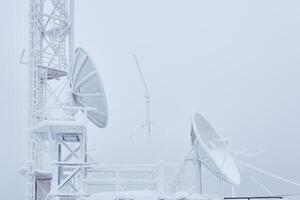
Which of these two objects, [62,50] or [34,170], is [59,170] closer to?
[34,170]

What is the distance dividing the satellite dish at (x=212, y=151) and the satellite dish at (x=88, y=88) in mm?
5250

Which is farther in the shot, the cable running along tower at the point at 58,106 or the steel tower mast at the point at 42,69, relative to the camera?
the steel tower mast at the point at 42,69

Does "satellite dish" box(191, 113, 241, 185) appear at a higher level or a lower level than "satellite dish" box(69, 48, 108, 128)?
lower

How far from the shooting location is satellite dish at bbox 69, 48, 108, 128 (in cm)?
2769

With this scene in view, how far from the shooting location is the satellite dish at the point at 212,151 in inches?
1041

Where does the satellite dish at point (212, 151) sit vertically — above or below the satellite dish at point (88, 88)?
below

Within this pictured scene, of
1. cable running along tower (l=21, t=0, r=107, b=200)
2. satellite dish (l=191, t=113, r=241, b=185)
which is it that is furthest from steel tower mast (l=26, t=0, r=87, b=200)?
satellite dish (l=191, t=113, r=241, b=185)

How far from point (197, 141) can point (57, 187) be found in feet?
25.8

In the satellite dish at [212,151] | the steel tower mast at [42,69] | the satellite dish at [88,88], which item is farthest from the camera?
the steel tower mast at [42,69]

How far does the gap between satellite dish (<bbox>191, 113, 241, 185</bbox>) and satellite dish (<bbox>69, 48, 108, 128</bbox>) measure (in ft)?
17.2

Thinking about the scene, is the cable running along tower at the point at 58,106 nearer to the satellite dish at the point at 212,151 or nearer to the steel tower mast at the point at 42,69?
the steel tower mast at the point at 42,69

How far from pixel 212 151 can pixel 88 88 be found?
309 inches

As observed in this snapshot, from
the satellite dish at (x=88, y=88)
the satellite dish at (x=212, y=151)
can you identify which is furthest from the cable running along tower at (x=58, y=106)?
the satellite dish at (x=212, y=151)

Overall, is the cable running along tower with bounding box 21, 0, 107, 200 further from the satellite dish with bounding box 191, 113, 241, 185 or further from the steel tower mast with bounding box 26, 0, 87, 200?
the satellite dish with bounding box 191, 113, 241, 185
